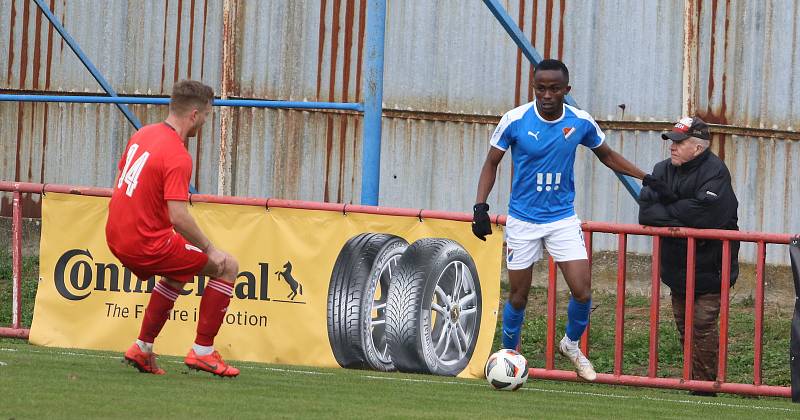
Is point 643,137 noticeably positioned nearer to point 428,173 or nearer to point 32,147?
point 428,173

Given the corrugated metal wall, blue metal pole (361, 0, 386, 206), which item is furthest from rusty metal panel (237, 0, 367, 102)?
blue metal pole (361, 0, 386, 206)

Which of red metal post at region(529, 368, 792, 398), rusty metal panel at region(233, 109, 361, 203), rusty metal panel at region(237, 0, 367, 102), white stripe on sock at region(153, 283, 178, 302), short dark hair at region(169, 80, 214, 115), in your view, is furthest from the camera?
rusty metal panel at region(233, 109, 361, 203)

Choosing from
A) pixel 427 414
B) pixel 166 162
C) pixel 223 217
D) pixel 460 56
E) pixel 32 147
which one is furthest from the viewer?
pixel 32 147

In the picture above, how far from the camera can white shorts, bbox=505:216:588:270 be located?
9758 millimetres

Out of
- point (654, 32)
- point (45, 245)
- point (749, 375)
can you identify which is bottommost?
point (749, 375)

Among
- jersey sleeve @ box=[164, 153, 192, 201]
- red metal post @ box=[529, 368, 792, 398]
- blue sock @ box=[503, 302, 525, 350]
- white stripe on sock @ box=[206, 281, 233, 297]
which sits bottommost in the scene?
red metal post @ box=[529, 368, 792, 398]

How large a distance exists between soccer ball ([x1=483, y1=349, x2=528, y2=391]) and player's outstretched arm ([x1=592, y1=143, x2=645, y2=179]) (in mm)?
1627

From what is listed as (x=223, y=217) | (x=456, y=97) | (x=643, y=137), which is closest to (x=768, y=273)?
(x=643, y=137)

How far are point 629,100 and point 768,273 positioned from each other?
2.46 meters

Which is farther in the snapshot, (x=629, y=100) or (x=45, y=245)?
(x=629, y=100)

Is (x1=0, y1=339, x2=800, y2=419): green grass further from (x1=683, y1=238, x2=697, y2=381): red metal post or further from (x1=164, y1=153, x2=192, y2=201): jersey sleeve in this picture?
(x1=164, y1=153, x2=192, y2=201): jersey sleeve

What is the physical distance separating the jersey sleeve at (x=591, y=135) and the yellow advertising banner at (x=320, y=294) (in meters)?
1.37

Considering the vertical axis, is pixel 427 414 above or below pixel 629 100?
below

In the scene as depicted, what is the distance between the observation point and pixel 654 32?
16297 mm
